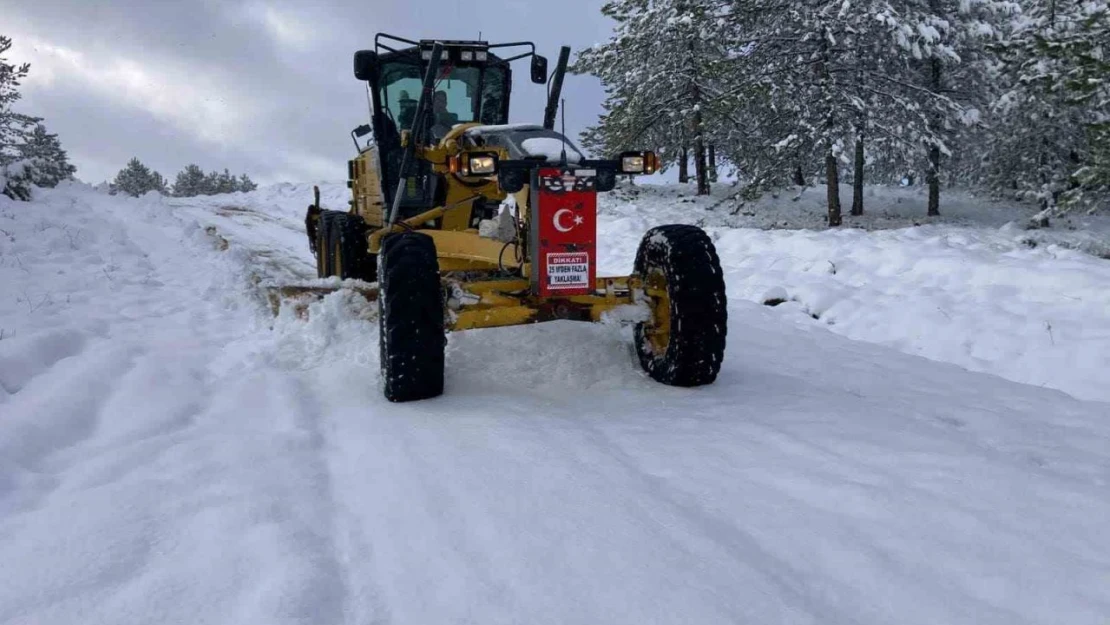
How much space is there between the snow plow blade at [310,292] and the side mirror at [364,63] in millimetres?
1788

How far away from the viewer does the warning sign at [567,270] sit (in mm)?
4270

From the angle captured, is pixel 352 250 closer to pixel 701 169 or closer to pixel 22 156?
pixel 701 169

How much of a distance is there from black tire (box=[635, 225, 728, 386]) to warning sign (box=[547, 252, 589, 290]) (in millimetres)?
533

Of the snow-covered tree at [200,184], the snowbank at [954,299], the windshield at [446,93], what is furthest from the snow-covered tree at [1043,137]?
the snow-covered tree at [200,184]

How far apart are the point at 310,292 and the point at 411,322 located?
1862 millimetres

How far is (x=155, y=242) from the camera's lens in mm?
12859

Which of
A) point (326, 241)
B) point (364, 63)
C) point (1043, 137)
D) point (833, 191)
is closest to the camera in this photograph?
point (364, 63)

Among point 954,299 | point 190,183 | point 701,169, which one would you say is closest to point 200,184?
point 190,183

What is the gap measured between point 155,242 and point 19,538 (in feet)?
39.4

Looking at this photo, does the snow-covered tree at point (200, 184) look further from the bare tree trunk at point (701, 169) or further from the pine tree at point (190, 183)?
the bare tree trunk at point (701, 169)

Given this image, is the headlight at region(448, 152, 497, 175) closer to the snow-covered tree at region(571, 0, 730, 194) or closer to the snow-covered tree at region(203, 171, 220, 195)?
the snow-covered tree at region(571, 0, 730, 194)

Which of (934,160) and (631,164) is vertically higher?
(934,160)

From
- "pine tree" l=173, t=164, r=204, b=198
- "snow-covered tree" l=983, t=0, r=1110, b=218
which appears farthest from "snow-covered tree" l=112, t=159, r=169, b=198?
"snow-covered tree" l=983, t=0, r=1110, b=218

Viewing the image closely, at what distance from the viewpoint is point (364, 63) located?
584 cm
